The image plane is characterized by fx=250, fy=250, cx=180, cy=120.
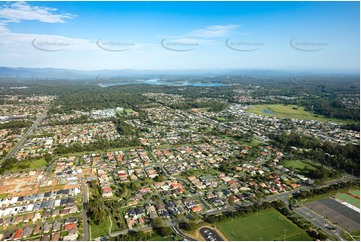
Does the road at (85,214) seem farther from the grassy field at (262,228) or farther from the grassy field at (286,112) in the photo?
the grassy field at (286,112)

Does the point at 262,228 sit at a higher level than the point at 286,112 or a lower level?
lower

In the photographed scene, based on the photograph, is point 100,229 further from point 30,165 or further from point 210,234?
point 30,165

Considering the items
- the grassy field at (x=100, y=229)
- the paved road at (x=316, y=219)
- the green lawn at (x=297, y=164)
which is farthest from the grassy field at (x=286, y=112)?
the grassy field at (x=100, y=229)

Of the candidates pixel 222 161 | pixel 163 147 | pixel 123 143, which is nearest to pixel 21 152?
pixel 123 143

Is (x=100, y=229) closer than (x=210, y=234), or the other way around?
(x=210, y=234)

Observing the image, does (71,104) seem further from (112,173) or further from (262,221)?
(262,221)

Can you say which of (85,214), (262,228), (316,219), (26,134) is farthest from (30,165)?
(316,219)

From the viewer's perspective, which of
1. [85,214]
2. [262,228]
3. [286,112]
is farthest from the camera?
[286,112]
